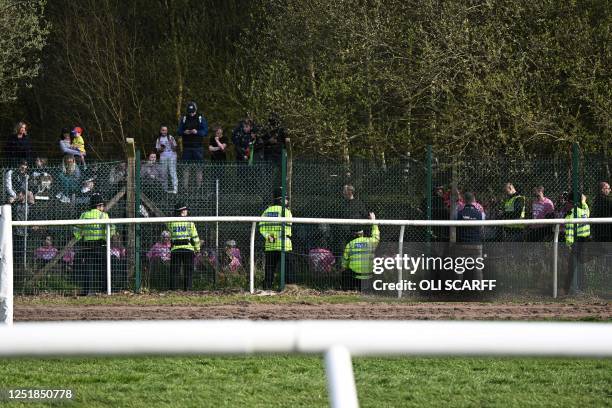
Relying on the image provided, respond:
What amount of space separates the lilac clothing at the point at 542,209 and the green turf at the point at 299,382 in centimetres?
719

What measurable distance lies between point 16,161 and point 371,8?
28.9 ft

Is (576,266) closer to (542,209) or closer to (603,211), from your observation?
(603,211)

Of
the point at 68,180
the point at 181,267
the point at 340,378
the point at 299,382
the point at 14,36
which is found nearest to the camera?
the point at 340,378

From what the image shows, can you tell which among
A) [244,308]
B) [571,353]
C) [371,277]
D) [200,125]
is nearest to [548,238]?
[371,277]

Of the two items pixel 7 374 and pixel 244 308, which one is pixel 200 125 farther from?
pixel 7 374

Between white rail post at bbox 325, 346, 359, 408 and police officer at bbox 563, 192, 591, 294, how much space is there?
37.2ft

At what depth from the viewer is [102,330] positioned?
68.7 inches

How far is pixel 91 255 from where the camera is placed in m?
13.4

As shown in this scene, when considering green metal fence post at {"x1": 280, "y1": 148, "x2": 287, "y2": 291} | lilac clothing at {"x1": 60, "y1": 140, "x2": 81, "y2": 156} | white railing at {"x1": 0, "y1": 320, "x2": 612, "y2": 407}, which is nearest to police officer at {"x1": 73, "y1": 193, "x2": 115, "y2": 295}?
green metal fence post at {"x1": 280, "y1": 148, "x2": 287, "y2": 291}

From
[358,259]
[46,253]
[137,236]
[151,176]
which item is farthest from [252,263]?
[46,253]

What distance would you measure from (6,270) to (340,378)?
25.7ft

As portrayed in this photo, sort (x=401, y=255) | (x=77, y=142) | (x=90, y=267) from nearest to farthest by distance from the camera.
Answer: (x=401, y=255), (x=90, y=267), (x=77, y=142)

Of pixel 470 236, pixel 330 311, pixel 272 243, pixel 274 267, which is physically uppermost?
pixel 470 236

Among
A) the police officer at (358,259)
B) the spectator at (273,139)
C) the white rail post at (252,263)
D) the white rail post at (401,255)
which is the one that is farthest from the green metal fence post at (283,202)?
the spectator at (273,139)
